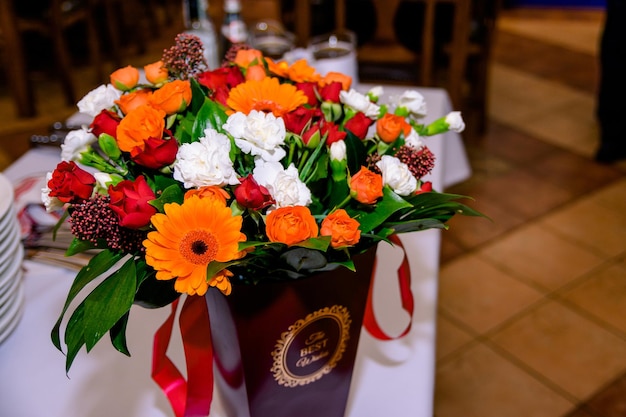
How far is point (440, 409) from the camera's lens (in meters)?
1.63

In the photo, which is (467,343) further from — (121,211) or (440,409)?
(121,211)

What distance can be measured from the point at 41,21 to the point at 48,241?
2.54 m

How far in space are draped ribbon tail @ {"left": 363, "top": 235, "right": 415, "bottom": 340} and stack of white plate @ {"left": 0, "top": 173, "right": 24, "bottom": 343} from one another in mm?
438

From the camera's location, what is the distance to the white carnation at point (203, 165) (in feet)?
1.76

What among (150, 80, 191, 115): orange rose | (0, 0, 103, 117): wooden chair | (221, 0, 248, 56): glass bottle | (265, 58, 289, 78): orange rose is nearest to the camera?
(150, 80, 191, 115): orange rose

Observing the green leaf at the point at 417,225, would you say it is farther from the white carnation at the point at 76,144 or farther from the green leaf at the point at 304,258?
the white carnation at the point at 76,144

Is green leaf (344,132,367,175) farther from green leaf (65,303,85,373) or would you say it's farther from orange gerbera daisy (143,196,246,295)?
green leaf (65,303,85,373)

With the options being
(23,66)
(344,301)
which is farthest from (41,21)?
(344,301)

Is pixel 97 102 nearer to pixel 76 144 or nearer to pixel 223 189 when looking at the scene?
pixel 76 144

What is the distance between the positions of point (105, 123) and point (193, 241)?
0.56ft

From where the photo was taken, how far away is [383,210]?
1.95ft

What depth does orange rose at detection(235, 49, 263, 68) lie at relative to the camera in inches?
28.8

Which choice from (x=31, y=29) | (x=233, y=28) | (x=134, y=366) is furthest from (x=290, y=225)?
(x=31, y=29)

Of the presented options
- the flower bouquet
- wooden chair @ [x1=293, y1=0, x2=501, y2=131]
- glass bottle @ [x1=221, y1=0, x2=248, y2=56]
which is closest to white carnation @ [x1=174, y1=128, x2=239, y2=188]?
the flower bouquet
